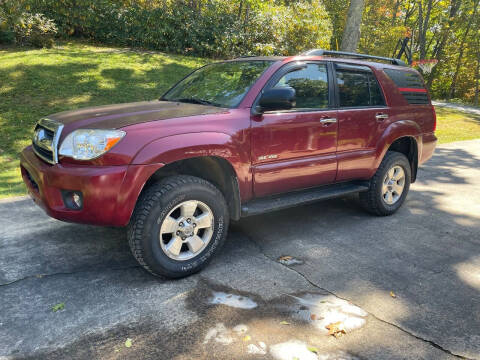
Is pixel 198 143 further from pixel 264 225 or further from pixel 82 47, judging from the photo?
pixel 82 47

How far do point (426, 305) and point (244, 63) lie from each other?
286 centimetres

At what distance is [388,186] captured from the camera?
16.3 feet

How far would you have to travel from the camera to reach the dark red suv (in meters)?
2.94

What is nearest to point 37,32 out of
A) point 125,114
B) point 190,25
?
point 190,25

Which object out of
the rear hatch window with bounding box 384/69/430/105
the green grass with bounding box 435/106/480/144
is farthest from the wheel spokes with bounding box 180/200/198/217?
the green grass with bounding box 435/106/480/144

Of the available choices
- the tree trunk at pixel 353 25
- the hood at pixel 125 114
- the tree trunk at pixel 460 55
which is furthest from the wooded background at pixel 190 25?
the tree trunk at pixel 460 55

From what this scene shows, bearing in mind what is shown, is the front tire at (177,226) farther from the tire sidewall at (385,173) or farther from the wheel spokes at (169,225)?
the tire sidewall at (385,173)

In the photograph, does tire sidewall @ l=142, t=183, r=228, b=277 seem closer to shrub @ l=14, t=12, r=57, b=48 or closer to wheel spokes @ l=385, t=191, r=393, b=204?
wheel spokes @ l=385, t=191, r=393, b=204

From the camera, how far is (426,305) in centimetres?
300

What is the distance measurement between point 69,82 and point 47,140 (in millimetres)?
7398

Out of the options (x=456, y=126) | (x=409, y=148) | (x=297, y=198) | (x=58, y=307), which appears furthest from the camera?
(x=456, y=126)

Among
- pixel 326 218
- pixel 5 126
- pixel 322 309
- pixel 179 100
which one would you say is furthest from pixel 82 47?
pixel 322 309

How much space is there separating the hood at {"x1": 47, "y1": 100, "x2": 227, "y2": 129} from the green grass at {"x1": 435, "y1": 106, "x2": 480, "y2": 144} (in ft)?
31.3

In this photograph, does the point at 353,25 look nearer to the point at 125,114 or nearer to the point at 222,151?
the point at 222,151
